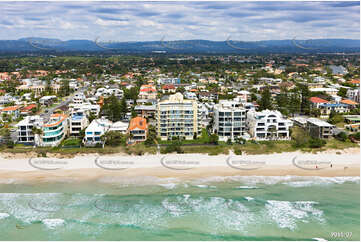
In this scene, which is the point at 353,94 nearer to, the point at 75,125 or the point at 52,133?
the point at 75,125

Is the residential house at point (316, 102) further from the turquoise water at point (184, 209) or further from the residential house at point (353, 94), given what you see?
the turquoise water at point (184, 209)

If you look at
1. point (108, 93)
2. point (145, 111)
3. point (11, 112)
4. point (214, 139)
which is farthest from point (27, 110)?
point (214, 139)

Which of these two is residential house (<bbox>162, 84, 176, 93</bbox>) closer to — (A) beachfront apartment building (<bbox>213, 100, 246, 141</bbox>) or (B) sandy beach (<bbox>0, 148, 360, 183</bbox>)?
(A) beachfront apartment building (<bbox>213, 100, 246, 141</bbox>)

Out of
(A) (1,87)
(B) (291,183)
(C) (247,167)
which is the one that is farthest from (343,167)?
(A) (1,87)

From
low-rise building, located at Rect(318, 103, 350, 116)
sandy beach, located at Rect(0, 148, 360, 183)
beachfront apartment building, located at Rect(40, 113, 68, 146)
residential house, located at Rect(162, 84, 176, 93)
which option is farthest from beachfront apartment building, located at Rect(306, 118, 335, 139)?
residential house, located at Rect(162, 84, 176, 93)

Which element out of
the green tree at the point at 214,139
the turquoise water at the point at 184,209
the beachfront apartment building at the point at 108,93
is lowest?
the turquoise water at the point at 184,209

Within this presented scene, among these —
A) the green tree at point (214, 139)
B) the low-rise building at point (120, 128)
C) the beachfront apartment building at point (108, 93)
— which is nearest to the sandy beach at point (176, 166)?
the green tree at point (214, 139)

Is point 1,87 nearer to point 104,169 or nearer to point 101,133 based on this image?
point 101,133
